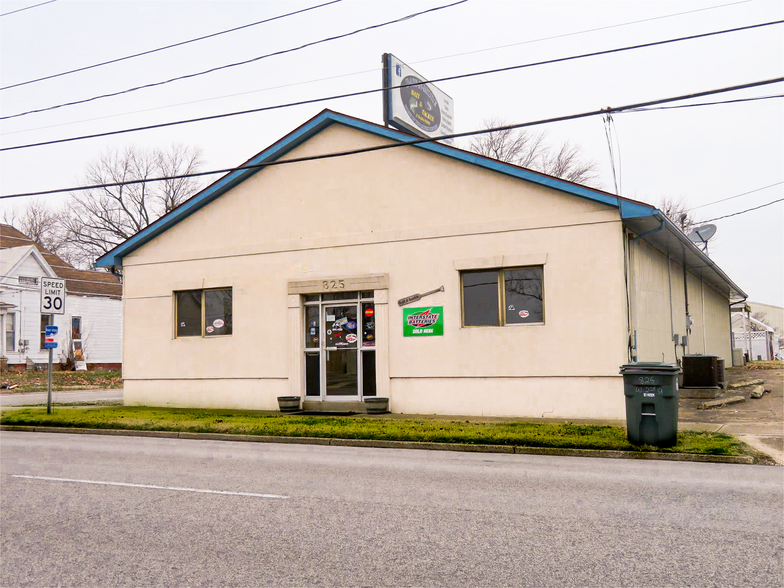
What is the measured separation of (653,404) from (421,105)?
16231mm

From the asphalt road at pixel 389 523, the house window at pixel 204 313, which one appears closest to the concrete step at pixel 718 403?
the asphalt road at pixel 389 523

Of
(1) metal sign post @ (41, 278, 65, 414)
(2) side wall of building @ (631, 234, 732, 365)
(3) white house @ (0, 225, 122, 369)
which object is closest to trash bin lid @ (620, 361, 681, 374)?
(2) side wall of building @ (631, 234, 732, 365)

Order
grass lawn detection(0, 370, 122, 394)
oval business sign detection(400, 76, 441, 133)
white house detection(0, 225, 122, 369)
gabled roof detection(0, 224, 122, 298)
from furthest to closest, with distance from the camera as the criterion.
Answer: gabled roof detection(0, 224, 122, 298), white house detection(0, 225, 122, 369), grass lawn detection(0, 370, 122, 394), oval business sign detection(400, 76, 441, 133)

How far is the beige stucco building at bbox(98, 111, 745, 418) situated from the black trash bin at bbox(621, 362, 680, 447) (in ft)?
11.7

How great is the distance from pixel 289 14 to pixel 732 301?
121 ft

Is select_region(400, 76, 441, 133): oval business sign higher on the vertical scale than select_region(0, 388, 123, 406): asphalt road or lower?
higher

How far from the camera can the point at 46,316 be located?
4019 centimetres

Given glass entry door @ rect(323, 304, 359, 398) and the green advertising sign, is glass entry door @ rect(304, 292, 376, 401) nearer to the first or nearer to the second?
glass entry door @ rect(323, 304, 359, 398)

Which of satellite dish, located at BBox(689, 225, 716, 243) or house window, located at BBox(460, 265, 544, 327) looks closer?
house window, located at BBox(460, 265, 544, 327)

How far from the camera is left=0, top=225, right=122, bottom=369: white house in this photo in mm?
38094

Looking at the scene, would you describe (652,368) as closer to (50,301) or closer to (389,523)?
(389,523)

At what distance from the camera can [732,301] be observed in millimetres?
43344

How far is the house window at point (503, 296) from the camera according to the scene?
52.3 ft

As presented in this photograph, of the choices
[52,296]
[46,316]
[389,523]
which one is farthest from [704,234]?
[46,316]
